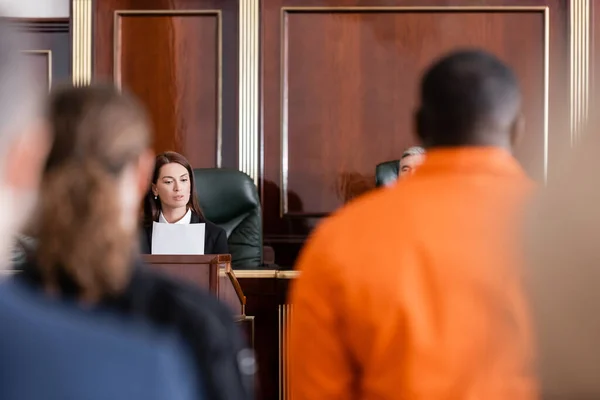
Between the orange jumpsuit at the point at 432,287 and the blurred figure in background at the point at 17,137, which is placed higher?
the blurred figure in background at the point at 17,137

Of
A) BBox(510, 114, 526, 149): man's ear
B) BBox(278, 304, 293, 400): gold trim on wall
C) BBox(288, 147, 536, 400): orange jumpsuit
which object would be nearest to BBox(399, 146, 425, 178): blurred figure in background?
BBox(278, 304, 293, 400): gold trim on wall

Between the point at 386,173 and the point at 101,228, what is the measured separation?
13.0 feet

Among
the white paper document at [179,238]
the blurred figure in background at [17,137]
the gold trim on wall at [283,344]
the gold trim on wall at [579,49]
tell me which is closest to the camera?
the blurred figure in background at [17,137]

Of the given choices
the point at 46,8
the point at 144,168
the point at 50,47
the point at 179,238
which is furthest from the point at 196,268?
the point at 46,8

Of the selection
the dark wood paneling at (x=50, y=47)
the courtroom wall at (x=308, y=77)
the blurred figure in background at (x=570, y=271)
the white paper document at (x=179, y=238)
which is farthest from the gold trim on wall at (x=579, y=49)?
the blurred figure in background at (x=570, y=271)

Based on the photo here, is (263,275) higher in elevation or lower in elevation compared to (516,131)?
lower

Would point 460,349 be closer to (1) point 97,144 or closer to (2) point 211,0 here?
(1) point 97,144

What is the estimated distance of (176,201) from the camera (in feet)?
14.1

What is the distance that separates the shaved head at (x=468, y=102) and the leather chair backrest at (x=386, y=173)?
3441mm

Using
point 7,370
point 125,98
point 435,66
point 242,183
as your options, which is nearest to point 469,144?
point 435,66

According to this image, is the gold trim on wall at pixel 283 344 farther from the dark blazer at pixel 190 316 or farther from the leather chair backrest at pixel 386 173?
the dark blazer at pixel 190 316

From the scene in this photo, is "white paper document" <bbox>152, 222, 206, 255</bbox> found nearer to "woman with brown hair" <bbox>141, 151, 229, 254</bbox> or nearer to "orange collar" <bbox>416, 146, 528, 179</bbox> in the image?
"woman with brown hair" <bbox>141, 151, 229, 254</bbox>

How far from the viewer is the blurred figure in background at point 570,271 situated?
35.3 inches

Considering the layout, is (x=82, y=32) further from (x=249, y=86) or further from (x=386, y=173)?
(x=386, y=173)
